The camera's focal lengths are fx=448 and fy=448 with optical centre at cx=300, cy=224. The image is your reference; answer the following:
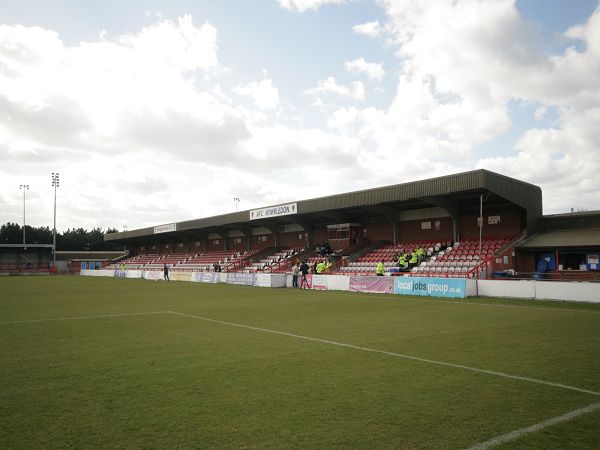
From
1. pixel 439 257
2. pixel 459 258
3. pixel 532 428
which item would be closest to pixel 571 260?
pixel 459 258

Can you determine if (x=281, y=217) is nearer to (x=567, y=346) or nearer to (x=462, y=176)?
(x=462, y=176)

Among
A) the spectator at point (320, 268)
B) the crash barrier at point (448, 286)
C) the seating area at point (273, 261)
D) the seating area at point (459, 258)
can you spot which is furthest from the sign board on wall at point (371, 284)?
the seating area at point (273, 261)

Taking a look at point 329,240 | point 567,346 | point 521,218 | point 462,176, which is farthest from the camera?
point 329,240

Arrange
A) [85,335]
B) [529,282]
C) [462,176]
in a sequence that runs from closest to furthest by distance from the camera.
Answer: [85,335] < [529,282] < [462,176]

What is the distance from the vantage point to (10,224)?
395ft

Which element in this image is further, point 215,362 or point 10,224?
point 10,224

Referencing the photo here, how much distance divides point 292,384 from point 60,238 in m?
135

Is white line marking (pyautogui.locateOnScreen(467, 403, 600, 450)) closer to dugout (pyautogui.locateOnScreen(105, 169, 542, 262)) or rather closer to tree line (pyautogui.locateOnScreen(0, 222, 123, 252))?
dugout (pyautogui.locateOnScreen(105, 169, 542, 262))

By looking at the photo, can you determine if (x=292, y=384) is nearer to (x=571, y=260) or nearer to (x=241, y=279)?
(x=571, y=260)

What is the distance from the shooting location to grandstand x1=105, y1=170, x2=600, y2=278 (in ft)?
91.1

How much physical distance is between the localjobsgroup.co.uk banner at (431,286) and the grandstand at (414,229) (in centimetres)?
193

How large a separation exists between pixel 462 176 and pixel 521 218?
556cm

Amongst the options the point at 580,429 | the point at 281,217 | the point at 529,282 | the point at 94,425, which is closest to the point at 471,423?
the point at 580,429

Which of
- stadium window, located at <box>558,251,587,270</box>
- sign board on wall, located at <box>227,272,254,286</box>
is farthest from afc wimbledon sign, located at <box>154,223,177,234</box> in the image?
stadium window, located at <box>558,251,587,270</box>
